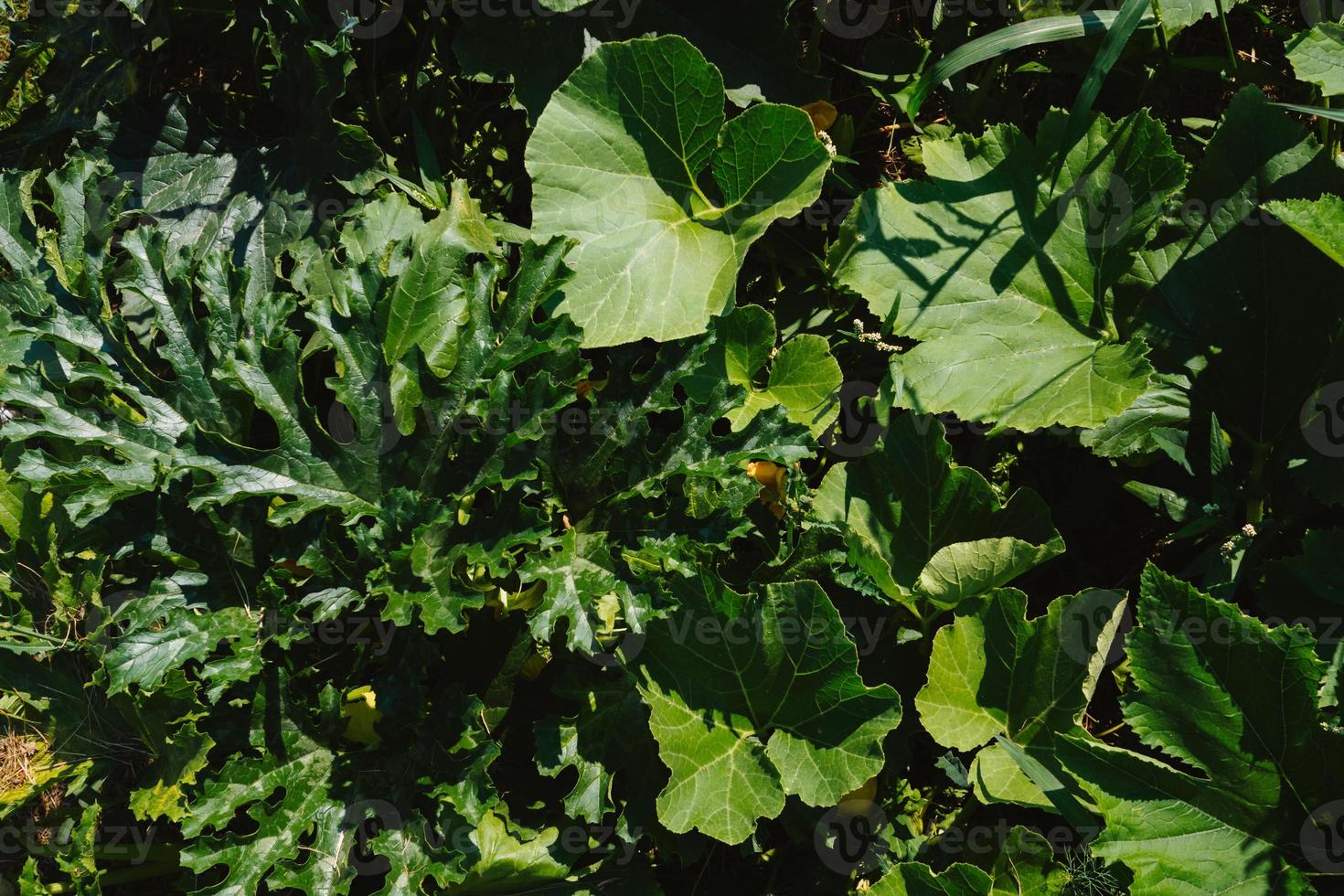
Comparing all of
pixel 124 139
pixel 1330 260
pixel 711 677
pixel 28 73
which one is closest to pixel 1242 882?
pixel 711 677

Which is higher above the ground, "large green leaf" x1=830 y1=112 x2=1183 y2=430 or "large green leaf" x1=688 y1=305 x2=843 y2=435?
"large green leaf" x1=830 y1=112 x2=1183 y2=430

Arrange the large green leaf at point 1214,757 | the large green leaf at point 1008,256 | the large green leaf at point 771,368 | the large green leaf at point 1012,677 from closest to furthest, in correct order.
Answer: the large green leaf at point 1214,757 → the large green leaf at point 1012,677 → the large green leaf at point 1008,256 → the large green leaf at point 771,368

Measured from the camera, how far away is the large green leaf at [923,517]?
2.49 meters

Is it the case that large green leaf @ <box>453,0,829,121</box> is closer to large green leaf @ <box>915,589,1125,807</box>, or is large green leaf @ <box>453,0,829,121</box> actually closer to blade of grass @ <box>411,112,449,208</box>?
blade of grass @ <box>411,112,449,208</box>

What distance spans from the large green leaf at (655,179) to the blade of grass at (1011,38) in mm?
318

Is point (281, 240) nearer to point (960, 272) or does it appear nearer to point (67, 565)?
point (67, 565)

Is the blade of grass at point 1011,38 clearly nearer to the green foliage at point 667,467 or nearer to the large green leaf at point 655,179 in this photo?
the green foliage at point 667,467

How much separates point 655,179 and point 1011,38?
2.89 ft

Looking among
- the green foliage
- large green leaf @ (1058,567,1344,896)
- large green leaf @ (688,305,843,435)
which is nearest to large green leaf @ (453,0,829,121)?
the green foliage

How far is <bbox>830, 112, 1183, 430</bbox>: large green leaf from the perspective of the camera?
8.40 ft

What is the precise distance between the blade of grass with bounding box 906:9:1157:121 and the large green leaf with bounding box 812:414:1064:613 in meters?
0.79

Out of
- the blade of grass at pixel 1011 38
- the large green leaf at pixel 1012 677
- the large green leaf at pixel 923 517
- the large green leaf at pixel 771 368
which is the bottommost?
the large green leaf at pixel 1012 677

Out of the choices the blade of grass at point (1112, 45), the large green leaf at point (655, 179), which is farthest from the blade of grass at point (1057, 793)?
the blade of grass at point (1112, 45)

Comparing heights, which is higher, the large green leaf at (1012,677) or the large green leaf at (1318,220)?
the large green leaf at (1318,220)
